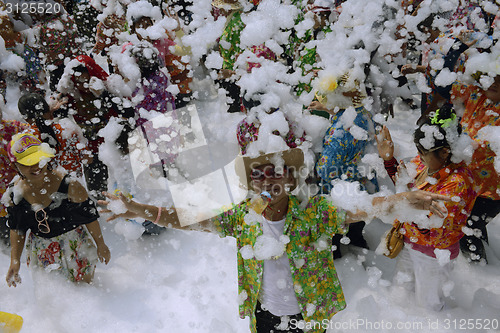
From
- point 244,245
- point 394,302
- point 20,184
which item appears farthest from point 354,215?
point 20,184

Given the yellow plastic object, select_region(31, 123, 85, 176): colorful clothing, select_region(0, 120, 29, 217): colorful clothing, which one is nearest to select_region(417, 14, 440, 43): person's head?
select_region(31, 123, 85, 176): colorful clothing

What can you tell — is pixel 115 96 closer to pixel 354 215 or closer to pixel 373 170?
pixel 373 170

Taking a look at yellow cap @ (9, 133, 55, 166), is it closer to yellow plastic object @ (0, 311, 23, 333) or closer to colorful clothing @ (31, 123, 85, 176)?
colorful clothing @ (31, 123, 85, 176)

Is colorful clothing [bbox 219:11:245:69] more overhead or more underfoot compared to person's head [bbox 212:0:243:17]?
more underfoot

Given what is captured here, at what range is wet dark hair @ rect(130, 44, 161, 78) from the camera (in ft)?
9.99

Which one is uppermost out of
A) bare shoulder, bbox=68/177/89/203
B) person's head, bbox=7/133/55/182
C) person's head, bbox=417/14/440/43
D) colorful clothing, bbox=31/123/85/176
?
person's head, bbox=417/14/440/43

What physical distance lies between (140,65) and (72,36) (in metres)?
1.60

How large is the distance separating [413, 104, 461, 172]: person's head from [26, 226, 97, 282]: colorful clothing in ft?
7.49

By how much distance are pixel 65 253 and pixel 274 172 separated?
6.13 feet

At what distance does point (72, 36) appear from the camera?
13.4 feet

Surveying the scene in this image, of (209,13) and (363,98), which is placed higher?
(363,98)

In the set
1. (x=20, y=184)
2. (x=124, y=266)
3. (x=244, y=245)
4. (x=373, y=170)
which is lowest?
(x=124, y=266)

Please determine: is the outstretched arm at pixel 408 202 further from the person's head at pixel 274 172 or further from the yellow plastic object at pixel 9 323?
the yellow plastic object at pixel 9 323

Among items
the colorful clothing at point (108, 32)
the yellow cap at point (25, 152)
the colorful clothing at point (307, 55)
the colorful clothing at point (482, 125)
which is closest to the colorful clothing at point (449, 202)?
the colorful clothing at point (482, 125)
